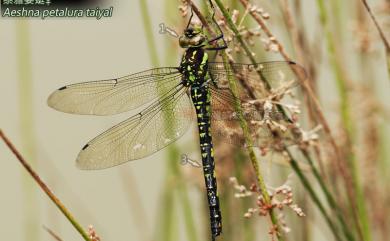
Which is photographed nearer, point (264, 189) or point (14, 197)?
point (264, 189)

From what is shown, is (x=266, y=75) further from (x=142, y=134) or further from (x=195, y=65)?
(x=142, y=134)

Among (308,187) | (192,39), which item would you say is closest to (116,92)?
(192,39)

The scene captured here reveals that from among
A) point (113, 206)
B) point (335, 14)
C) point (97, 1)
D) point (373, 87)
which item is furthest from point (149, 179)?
point (335, 14)

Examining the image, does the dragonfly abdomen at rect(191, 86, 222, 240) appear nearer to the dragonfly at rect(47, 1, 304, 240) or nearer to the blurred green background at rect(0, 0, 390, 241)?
the dragonfly at rect(47, 1, 304, 240)

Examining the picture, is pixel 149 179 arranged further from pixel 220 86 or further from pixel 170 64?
pixel 220 86

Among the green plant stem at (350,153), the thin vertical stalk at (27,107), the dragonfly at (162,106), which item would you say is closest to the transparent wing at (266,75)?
the dragonfly at (162,106)

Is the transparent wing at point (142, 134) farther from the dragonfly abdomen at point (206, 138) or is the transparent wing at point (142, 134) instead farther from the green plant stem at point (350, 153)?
the green plant stem at point (350, 153)

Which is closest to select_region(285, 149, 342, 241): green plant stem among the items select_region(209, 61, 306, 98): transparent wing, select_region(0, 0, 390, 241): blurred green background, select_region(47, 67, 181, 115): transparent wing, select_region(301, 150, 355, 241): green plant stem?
select_region(301, 150, 355, 241): green plant stem
